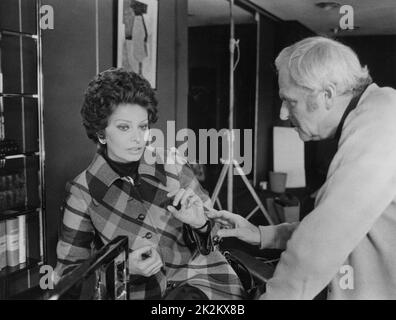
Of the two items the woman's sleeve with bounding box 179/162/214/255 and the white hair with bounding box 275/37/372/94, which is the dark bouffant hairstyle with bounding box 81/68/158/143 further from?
the white hair with bounding box 275/37/372/94

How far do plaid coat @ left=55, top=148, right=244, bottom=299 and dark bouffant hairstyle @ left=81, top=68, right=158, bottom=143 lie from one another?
0.46ft

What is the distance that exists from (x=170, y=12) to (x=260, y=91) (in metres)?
2.71

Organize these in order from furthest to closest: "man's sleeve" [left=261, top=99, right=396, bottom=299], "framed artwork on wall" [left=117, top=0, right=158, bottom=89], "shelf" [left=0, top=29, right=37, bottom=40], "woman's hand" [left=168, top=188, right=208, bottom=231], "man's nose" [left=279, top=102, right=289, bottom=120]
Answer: "framed artwork on wall" [left=117, top=0, right=158, bottom=89] < "shelf" [left=0, top=29, right=37, bottom=40] < "woman's hand" [left=168, top=188, right=208, bottom=231] < "man's nose" [left=279, top=102, right=289, bottom=120] < "man's sleeve" [left=261, top=99, right=396, bottom=299]

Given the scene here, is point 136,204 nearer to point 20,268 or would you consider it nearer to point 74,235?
point 74,235

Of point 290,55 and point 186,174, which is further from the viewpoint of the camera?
point 186,174

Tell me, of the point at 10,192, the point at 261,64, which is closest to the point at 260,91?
the point at 261,64

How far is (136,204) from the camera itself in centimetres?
163

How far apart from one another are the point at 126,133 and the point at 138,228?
1.14ft

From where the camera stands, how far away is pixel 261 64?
19.6 ft

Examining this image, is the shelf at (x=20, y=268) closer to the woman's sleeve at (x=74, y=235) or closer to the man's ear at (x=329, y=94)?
the woman's sleeve at (x=74, y=235)

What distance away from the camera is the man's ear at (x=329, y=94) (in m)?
1.20

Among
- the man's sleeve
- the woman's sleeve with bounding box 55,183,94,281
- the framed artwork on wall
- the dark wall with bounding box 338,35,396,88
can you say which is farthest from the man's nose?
the dark wall with bounding box 338,35,396,88

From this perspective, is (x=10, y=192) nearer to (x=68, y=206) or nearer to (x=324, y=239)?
(x=68, y=206)

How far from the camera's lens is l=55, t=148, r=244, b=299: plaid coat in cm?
151
